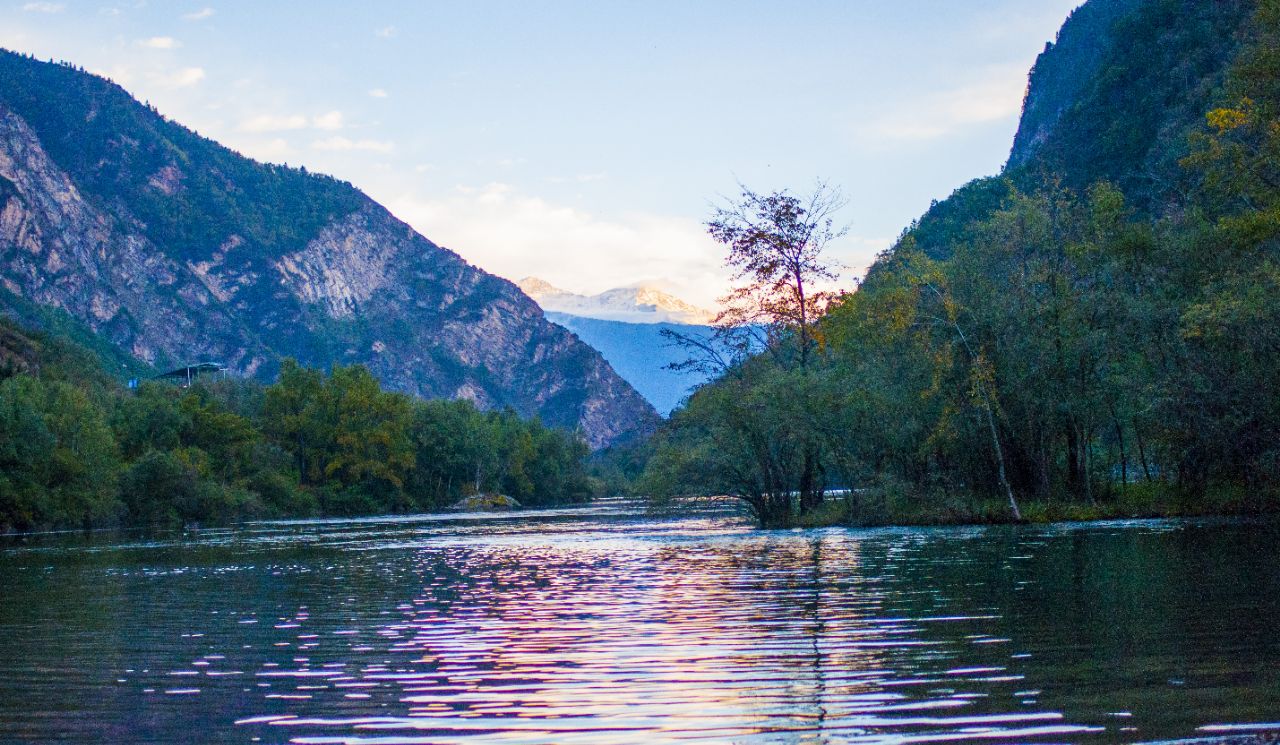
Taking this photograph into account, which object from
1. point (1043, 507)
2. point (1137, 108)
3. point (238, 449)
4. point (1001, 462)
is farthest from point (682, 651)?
point (1137, 108)

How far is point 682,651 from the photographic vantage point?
13.5m

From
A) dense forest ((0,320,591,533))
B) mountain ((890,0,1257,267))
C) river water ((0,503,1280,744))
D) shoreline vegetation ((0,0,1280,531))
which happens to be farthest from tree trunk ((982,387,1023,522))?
dense forest ((0,320,591,533))

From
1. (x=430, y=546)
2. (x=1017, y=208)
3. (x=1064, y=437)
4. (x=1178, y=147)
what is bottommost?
(x=430, y=546)

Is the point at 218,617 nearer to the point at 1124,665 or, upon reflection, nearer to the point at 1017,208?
the point at 1124,665

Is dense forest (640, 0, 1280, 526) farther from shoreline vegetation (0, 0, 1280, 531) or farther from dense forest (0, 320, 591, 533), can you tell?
dense forest (0, 320, 591, 533)

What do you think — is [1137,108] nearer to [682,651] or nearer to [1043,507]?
[1043,507]

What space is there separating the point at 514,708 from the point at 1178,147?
83566mm

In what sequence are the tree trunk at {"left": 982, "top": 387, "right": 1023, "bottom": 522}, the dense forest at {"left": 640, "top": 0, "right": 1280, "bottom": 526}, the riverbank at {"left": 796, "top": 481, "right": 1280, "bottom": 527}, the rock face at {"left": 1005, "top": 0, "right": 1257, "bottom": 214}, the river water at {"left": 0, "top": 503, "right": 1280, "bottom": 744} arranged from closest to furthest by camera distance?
Answer: the river water at {"left": 0, "top": 503, "right": 1280, "bottom": 744} < the dense forest at {"left": 640, "top": 0, "right": 1280, "bottom": 526} < the riverbank at {"left": 796, "top": 481, "right": 1280, "bottom": 527} < the tree trunk at {"left": 982, "top": 387, "right": 1023, "bottom": 522} < the rock face at {"left": 1005, "top": 0, "right": 1257, "bottom": 214}

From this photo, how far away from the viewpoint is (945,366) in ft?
134

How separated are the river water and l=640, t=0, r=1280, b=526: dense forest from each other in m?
9.21

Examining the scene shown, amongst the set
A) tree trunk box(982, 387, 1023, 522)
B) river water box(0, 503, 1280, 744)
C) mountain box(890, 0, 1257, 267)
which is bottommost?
river water box(0, 503, 1280, 744)

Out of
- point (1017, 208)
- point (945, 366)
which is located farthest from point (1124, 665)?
point (1017, 208)

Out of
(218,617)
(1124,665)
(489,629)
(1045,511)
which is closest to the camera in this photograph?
(1124,665)

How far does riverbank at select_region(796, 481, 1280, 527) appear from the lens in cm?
3866
